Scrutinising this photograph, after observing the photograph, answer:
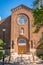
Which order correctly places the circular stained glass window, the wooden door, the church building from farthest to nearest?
the circular stained glass window < the wooden door < the church building

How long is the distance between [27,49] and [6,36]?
551 centimetres

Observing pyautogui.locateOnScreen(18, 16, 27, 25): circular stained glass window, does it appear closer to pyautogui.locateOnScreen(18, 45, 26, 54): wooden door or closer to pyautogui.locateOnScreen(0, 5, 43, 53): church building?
pyautogui.locateOnScreen(0, 5, 43, 53): church building

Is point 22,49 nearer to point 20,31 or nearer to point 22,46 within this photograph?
point 22,46

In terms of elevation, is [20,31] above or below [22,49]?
above

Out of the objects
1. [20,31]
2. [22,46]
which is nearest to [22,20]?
[20,31]

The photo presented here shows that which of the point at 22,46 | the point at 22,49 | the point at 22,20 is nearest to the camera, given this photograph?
the point at 22,49

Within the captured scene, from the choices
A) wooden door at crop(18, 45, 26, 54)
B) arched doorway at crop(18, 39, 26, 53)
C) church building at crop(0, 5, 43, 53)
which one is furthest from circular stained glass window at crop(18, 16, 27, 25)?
wooden door at crop(18, 45, 26, 54)

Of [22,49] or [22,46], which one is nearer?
[22,49]

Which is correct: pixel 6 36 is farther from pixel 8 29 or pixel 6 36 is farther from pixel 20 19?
pixel 20 19

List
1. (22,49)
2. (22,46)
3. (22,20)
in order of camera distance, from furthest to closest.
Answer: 1. (22,20)
2. (22,46)
3. (22,49)

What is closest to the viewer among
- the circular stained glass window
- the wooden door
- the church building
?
the church building

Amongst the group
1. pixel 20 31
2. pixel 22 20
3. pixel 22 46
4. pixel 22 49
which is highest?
pixel 22 20

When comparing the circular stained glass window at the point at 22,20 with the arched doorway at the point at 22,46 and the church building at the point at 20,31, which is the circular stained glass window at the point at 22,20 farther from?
the arched doorway at the point at 22,46

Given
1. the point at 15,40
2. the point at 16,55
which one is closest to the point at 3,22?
the point at 15,40
